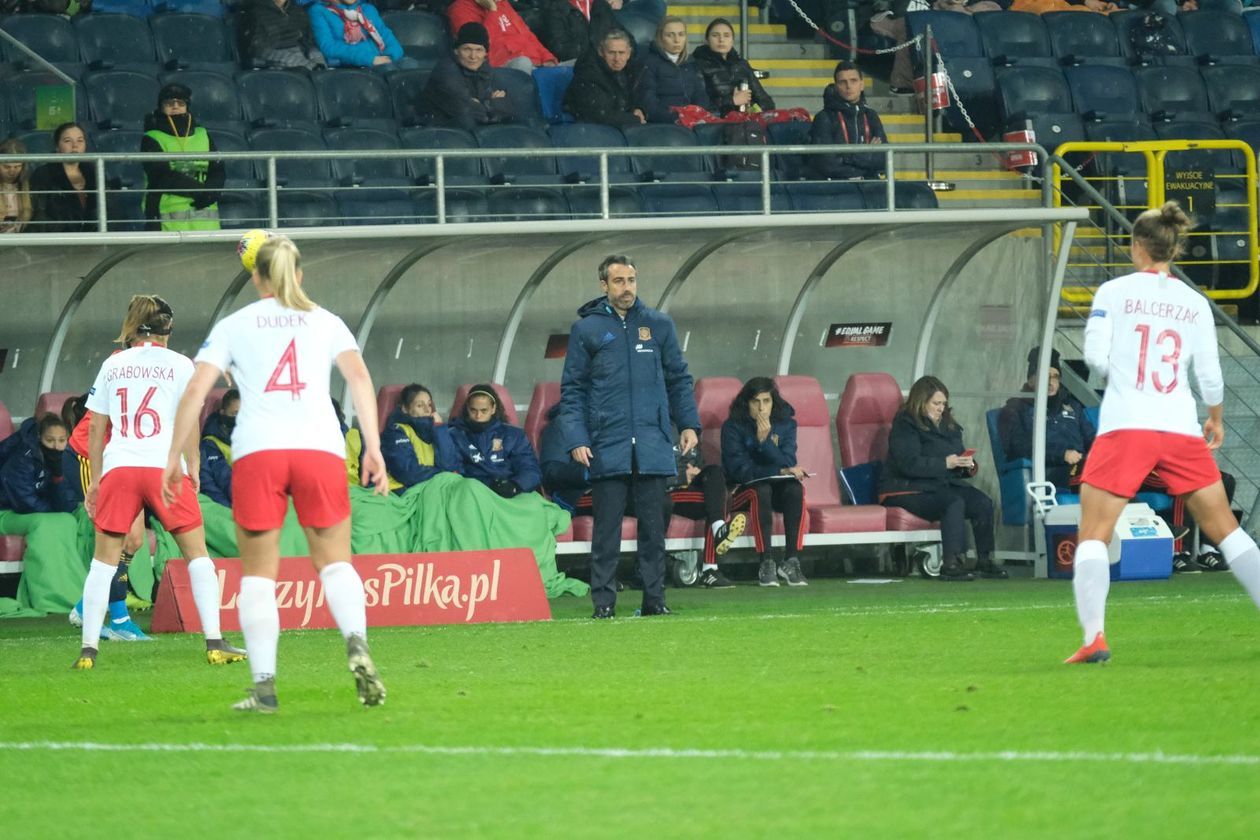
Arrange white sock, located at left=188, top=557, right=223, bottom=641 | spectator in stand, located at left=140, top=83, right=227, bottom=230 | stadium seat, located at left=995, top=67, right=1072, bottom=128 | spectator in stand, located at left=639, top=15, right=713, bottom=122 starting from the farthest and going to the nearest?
stadium seat, located at left=995, top=67, right=1072, bottom=128
spectator in stand, located at left=639, top=15, right=713, bottom=122
spectator in stand, located at left=140, top=83, right=227, bottom=230
white sock, located at left=188, top=557, right=223, bottom=641

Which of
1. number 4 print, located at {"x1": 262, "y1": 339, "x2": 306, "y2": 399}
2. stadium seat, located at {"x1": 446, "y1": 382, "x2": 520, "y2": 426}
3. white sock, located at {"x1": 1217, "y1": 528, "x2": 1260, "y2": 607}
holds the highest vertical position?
number 4 print, located at {"x1": 262, "y1": 339, "x2": 306, "y2": 399}

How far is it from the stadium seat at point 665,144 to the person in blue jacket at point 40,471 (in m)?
5.39

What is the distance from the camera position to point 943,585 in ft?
51.0

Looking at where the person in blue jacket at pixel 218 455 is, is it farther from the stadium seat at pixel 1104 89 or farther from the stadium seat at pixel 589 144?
the stadium seat at pixel 1104 89

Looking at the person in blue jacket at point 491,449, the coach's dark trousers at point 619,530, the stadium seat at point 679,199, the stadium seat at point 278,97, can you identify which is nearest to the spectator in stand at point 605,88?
the stadium seat at point 679,199

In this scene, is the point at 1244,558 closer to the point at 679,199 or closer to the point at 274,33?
the point at 679,199

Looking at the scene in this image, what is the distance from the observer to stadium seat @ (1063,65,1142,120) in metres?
20.0

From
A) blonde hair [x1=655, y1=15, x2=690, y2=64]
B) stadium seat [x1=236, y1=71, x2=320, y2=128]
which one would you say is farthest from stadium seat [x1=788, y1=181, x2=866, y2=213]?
stadium seat [x1=236, y1=71, x2=320, y2=128]

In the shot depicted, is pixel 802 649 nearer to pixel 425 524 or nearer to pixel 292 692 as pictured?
pixel 292 692

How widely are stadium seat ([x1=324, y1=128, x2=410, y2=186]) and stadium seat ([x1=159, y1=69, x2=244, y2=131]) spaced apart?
32.9 inches

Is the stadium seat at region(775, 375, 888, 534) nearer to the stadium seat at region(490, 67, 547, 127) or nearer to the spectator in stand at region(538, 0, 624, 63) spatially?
the stadium seat at region(490, 67, 547, 127)

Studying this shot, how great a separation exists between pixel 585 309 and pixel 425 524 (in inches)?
133

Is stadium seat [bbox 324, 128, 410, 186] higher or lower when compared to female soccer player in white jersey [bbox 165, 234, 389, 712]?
higher

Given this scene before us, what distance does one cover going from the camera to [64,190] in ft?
48.7
